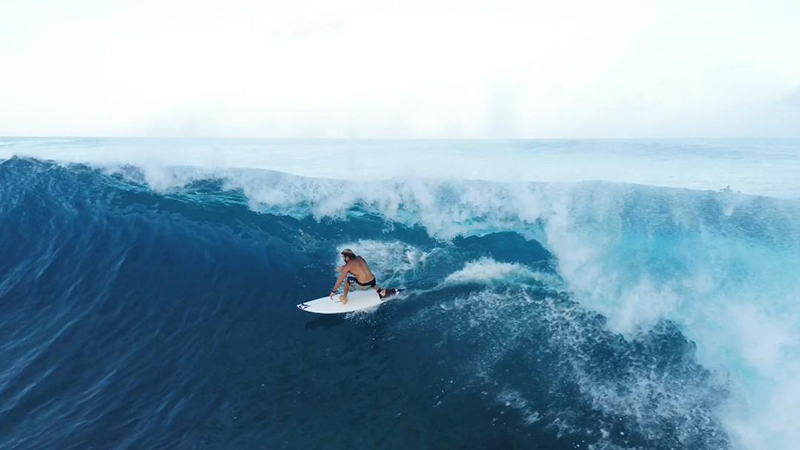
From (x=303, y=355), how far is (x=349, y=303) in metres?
2.69

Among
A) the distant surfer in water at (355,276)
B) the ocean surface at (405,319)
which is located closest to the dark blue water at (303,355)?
the ocean surface at (405,319)

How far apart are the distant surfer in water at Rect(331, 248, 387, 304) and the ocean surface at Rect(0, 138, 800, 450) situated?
991mm

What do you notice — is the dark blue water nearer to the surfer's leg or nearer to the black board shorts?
the surfer's leg

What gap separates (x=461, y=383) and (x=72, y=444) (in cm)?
910

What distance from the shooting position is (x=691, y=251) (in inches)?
655

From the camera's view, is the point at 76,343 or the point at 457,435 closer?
the point at 457,435

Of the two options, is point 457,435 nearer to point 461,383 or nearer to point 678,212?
point 461,383

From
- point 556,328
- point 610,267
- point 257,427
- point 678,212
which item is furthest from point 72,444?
point 678,212

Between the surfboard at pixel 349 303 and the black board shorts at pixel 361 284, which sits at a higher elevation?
the black board shorts at pixel 361 284

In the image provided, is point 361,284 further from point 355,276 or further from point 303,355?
point 303,355

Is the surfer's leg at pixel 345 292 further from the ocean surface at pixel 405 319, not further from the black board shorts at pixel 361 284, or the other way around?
the ocean surface at pixel 405 319

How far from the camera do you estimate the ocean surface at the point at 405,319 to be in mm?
9516

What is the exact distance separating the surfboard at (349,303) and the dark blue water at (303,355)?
13.7 inches

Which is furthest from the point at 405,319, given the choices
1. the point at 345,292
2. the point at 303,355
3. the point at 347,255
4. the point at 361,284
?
the point at 303,355
